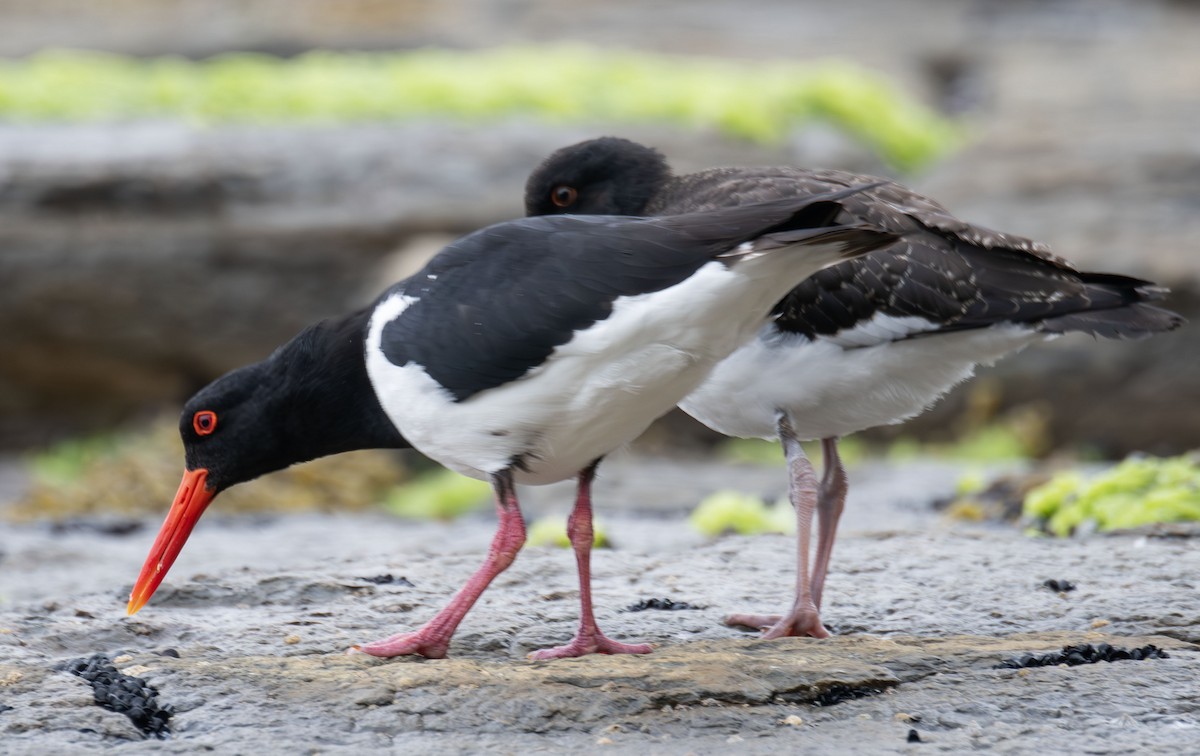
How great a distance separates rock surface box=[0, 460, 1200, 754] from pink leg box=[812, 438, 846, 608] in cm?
15

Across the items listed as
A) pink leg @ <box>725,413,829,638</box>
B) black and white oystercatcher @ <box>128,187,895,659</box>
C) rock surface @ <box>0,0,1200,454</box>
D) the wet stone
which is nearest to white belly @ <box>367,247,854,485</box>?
black and white oystercatcher @ <box>128,187,895,659</box>

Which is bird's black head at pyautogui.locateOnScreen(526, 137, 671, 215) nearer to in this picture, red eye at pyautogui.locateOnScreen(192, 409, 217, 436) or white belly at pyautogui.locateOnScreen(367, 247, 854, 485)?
white belly at pyautogui.locateOnScreen(367, 247, 854, 485)

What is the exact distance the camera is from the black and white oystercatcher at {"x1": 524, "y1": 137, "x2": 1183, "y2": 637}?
4887 mm

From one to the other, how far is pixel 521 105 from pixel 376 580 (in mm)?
8822

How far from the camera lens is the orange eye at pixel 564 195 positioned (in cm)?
586

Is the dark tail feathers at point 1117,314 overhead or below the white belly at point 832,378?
overhead

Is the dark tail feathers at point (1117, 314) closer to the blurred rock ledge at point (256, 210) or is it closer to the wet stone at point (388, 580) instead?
the wet stone at point (388, 580)

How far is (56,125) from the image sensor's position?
1277 cm

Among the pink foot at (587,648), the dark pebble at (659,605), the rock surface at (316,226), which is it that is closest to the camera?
the pink foot at (587,648)

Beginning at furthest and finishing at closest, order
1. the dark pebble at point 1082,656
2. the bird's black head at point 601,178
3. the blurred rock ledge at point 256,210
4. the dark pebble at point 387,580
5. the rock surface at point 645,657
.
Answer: the blurred rock ledge at point 256,210 → the bird's black head at point 601,178 → the dark pebble at point 387,580 → the dark pebble at point 1082,656 → the rock surface at point 645,657

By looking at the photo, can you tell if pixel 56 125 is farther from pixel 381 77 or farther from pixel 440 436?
pixel 440 436

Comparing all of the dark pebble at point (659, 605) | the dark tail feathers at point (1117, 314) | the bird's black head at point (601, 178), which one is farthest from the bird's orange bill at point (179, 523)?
the dark tail feathers at point (1117, 314)

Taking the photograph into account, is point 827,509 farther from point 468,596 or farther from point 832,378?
point 468,596

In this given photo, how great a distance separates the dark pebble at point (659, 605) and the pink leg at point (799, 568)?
0.25 meters
